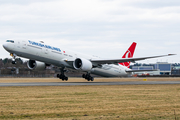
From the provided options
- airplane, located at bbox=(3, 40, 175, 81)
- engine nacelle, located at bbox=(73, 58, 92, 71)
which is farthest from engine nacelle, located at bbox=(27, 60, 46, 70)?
engine nacelle, located at bbox=(73, 58, 92, 71)

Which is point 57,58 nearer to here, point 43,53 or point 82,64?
point 43,53

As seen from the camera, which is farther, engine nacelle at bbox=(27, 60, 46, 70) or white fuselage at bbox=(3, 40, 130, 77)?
engine nacelle at bbox=(27, 60, 46, 70)

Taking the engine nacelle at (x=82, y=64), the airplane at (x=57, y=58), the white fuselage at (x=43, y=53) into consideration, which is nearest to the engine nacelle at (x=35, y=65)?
the airplane at (x=57, y=58)

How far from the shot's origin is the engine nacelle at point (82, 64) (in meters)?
41.9

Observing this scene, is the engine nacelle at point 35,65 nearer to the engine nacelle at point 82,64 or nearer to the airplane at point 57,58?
the airplane at point 57,58

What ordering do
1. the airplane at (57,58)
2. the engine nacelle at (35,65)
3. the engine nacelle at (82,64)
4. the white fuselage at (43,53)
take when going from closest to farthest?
the white fuselage at (43,53)
the airplane at (57,58)
the engine nacelle at (82,64)
the engine nacelle at (35,65)

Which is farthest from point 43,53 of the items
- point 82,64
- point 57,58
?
point 82,64

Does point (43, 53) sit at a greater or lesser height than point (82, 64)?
greater

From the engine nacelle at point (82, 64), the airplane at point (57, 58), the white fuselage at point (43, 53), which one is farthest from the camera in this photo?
the engine nacelle at point (82, 64)

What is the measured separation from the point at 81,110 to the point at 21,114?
2.80 m

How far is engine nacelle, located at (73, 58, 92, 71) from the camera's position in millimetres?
41925

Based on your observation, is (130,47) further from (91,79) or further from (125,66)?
(91,79)

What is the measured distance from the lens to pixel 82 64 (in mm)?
41875

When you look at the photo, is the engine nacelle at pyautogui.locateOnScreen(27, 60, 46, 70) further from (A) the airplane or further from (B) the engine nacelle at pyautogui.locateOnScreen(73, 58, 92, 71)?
(B) the engine nacelle at pyautogui.locateOnScreen(73, 58, 92, 71)
